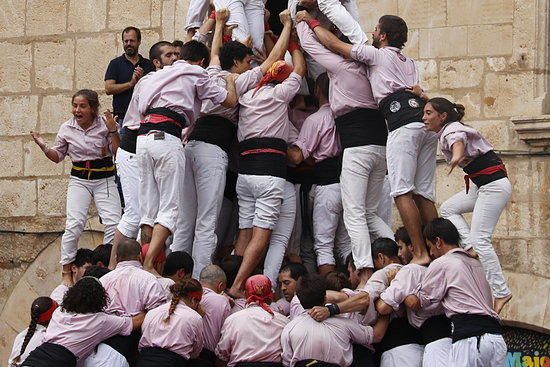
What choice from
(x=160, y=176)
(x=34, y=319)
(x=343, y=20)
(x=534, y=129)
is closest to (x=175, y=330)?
(x=34, y=319)

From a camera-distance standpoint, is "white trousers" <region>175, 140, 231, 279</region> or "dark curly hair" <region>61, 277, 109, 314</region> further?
"white trousers" <region>175, 140, 231, 279</region>

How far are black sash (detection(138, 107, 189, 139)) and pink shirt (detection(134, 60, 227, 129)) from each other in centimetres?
4

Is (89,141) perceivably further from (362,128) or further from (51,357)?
(51,357)

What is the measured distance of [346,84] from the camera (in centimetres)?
1527

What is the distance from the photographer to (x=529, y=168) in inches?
730

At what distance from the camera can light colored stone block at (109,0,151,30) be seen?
20391mm

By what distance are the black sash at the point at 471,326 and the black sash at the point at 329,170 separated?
8.24 ft

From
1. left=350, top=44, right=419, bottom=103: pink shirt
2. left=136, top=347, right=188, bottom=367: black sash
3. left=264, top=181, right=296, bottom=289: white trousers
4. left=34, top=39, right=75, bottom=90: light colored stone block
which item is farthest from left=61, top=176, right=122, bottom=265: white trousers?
left=34, top=39, right=75, bottom=90: light colored stone block

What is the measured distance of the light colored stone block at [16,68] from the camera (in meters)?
20.9

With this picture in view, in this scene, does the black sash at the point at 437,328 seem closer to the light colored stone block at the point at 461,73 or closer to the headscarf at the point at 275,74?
the headscarf at the point at 275,74

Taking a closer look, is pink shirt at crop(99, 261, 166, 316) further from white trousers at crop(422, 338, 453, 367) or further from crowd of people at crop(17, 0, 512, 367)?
white trousers at crop(422, 338, 453, 367)

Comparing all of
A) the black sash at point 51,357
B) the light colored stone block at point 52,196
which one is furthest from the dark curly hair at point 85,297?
the light colored stone block at point 52,196

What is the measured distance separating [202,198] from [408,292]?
7.72ft

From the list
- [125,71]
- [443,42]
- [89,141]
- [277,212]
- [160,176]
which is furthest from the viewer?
[443,42]
